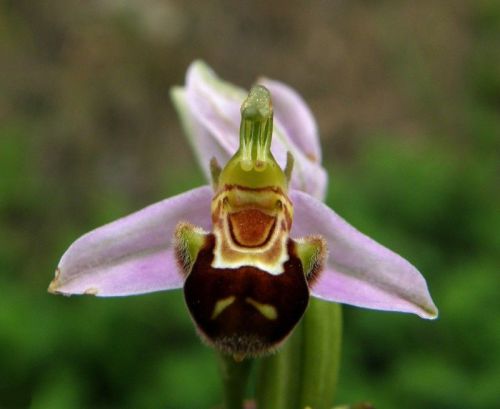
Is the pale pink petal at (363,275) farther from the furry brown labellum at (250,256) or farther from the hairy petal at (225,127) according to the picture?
the hairy petal at (225,127)

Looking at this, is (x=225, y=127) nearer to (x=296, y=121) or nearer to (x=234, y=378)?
(x=296, y=121)

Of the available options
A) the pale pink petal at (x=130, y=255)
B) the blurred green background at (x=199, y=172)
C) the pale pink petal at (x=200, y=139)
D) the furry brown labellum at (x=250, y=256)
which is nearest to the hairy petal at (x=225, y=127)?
the pale pink petal at (x=200, y=139)

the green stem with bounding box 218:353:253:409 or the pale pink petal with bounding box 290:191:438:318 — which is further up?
the pale pink petal with bounding box 290:191:438:318

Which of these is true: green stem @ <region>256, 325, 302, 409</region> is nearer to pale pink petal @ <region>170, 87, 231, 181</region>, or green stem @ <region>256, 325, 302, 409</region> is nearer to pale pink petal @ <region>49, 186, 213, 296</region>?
pale pink petal @ <region>49, 186, 213, 296</region>

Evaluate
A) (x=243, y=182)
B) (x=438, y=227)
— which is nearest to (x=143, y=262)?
(x=243, y=182)

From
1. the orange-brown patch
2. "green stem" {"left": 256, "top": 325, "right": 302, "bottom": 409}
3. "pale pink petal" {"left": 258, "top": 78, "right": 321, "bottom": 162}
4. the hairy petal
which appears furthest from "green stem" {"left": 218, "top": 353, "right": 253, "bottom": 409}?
"pale pink petal" {"left": 258, "top": 78, "right": 321, "bottom": 162}

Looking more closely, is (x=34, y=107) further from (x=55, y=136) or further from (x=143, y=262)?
(x=143, y=262)
